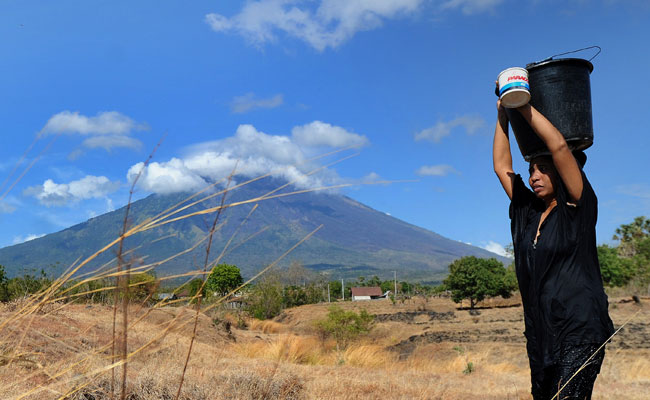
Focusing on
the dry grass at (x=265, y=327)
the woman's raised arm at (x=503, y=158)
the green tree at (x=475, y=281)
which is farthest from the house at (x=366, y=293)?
the woman's raised arm at (x=503, y=158)

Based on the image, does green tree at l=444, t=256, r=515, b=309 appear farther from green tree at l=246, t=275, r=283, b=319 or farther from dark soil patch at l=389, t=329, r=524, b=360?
dark soil patch at l=389, t=329, r=524, b=360

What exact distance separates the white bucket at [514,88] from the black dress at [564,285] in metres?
0.43

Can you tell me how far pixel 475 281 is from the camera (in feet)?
174

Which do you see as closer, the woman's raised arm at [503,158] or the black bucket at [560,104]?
the black bucket at [560,104]

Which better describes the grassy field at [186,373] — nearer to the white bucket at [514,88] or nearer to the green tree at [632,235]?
the white bucket at [514,88]

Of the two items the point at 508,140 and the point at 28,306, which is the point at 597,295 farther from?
the point at 28,306

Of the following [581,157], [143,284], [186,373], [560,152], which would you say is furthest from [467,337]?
[143,284]

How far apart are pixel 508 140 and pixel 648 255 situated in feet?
201

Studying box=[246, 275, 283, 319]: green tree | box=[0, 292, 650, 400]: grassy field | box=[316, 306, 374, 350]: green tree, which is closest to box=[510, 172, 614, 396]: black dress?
box=[0, 292, 650, 400]: grassy field

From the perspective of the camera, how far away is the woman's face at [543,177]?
2418mm

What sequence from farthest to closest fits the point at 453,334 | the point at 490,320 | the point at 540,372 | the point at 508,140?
the point at 490,320 < the point at 453,334 < the point at 508,140 < the point at 540,372

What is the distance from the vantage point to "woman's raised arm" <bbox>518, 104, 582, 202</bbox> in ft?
7.17

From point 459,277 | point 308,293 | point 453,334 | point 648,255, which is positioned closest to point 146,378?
point 453,334

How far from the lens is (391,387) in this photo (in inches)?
208
